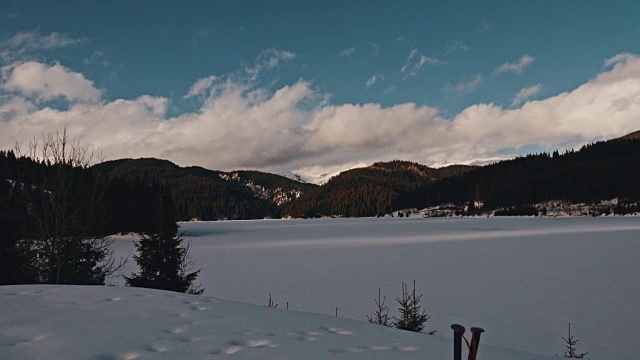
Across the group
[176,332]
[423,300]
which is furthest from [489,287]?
[176,332]

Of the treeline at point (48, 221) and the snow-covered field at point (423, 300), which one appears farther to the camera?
the treeline at point (48, 221)

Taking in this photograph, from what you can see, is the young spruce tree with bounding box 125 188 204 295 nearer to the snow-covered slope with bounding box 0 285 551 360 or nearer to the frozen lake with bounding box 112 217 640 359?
the frozen lake with bounding box 112 217 640 359

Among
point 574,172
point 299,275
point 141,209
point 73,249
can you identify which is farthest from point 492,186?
point 73,249

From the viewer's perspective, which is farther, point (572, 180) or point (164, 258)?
point (572, 180)

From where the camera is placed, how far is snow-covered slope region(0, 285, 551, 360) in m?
4.81

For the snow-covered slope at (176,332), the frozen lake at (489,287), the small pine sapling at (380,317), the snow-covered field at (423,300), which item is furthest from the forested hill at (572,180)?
the snow-covered slope at (176,332)

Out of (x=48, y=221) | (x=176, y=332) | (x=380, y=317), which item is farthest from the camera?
(x=48, y=221)

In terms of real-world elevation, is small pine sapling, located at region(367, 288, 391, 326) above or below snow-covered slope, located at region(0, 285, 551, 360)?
below

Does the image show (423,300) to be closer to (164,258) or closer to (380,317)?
(380,317)

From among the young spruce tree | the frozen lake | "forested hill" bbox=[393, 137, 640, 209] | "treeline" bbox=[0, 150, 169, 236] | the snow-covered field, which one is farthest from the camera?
"forested hill" bbox=[393, 137, 640, 209]

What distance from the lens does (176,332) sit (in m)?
5.53

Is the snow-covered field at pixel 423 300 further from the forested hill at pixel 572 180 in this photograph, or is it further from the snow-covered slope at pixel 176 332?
the forested hill at pixel 572 180

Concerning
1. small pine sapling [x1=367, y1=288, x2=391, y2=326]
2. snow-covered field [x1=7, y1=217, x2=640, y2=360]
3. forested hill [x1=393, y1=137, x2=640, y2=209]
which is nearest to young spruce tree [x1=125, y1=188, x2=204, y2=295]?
snow-covered field [x1=7, y1=217, x2=640, y2=360]

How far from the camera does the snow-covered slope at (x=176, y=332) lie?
481 cm
